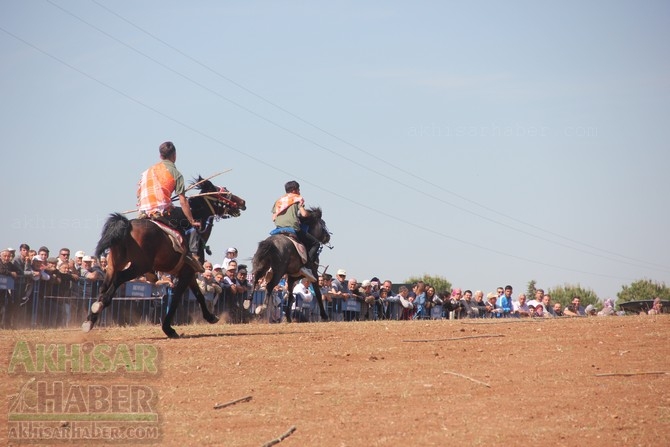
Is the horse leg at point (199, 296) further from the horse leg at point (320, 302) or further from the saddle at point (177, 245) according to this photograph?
the horse leg at point (320, 302)

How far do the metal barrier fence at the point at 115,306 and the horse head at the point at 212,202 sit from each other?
3.19m

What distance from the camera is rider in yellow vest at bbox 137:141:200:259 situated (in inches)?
612

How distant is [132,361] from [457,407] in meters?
4.57

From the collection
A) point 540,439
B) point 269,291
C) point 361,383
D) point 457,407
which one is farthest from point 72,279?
point 540,439

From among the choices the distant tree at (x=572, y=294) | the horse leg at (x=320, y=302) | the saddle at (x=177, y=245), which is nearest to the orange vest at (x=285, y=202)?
the horse leg at (x=320, y=302)

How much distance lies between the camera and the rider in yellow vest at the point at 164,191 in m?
15.5

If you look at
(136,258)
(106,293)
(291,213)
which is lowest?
(106,293)

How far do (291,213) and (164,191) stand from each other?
6.41 meters

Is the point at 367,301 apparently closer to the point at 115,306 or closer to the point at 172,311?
the point at 115,306

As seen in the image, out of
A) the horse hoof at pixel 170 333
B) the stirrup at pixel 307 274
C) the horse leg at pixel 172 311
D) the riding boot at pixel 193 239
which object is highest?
the riding boot at pixel 193 239

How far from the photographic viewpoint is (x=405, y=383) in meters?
11.7

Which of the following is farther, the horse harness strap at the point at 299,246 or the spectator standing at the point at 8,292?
the horse harness strap at the point at 299,246

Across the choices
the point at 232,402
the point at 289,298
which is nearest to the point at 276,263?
the point at 289,298

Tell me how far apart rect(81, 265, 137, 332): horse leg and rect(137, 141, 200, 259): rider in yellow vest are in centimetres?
126
